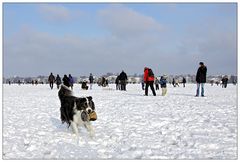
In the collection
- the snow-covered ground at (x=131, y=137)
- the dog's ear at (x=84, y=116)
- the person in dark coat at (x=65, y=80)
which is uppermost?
the person in dark coat at (x=65, y=80)

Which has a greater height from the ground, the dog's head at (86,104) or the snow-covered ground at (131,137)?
the dog's head at (86,104)

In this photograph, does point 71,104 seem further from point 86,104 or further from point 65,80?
point 65,80

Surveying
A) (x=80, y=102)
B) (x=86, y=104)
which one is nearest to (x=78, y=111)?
(x=80, y=102)

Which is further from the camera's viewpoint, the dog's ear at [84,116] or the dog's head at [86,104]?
the dog's ear at [84,116]

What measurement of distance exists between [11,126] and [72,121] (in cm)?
253

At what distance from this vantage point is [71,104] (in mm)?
8195

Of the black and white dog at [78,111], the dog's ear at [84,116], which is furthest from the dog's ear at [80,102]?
the dog's ear at [84,116]

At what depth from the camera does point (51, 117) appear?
11500 millimetres

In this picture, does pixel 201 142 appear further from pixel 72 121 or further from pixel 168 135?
pixel 72 121

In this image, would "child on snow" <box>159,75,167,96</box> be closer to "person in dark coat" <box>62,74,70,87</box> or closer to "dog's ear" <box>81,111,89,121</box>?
"person in dark coat" <box>62,74,70,87</box>

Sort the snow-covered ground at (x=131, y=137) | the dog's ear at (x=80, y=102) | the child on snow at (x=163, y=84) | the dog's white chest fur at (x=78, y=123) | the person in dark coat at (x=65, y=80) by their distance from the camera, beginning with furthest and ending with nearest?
the person in dark coat at (x=65, y=80)
the child on snow at (x=163, y=84)
the dog's white chest fur at (x=78, y=123)
the dog's ear at (x=80, y=102)
the snow-covered ground at (x=131, y=137)

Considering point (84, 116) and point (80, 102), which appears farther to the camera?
point (84, 116)

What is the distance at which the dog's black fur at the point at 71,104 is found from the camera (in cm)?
746

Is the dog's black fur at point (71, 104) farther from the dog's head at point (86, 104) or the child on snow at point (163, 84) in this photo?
the child on snow at point (163, 84)
